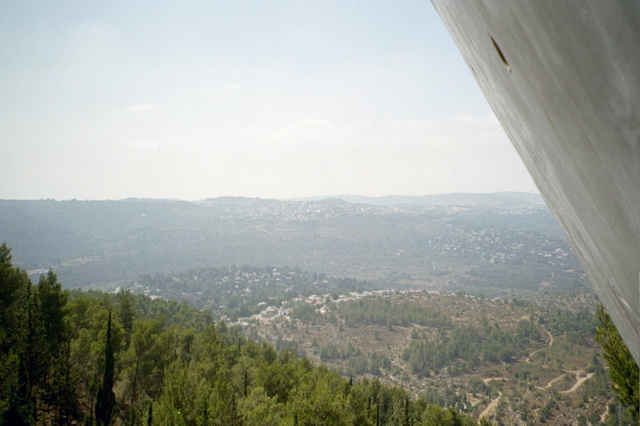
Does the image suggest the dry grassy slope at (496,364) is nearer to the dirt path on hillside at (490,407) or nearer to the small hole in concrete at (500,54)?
the dirt path on hillside at (490,407)

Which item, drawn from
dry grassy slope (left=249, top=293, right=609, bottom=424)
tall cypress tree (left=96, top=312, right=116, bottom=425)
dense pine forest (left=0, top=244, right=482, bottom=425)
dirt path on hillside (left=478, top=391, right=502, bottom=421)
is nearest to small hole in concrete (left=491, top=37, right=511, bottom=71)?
dense pine forest (left=0, top=244, right=482, bottom=425)

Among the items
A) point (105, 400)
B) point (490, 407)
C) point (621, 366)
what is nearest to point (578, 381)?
point (490, 407)

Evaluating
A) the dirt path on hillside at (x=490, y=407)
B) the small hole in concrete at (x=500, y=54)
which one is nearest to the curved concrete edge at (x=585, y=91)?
the small hole in concrete at (x=500, y=54)

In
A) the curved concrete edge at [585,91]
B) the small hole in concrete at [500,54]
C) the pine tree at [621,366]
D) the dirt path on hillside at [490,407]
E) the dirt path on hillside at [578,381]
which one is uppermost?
the small hole in concrete at [500,54]

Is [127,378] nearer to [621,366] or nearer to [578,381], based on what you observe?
[621,366]

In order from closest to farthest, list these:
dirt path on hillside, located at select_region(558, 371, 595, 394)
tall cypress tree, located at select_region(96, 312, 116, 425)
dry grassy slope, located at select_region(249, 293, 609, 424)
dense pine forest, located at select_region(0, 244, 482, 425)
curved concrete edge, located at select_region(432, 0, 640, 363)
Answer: curved concrete edge, located at select_region(432, 0, 640, 363) → dense pine forest, located at select_region(0, 244, 482, 425) → tall cypress tree, located at select_region(96, 312, 116, 425) → dry grassy slope, located at select_region(249, 293, 609, 424) → dirt path on hillside, located at select_region(558, 371, 595, 394)

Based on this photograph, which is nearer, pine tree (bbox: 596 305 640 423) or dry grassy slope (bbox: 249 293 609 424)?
pine tree (bbox: 596 305 640 423)

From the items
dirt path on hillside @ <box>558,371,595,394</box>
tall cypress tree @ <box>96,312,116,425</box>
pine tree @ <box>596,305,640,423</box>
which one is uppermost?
pine tree @ <box>596,305,640,423</box>

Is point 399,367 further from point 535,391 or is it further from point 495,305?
point 495,305

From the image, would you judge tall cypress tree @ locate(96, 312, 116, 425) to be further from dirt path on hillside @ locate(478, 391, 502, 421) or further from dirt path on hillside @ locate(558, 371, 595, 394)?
dirt path on hillside @ locate(558, 371, 595, 394)
